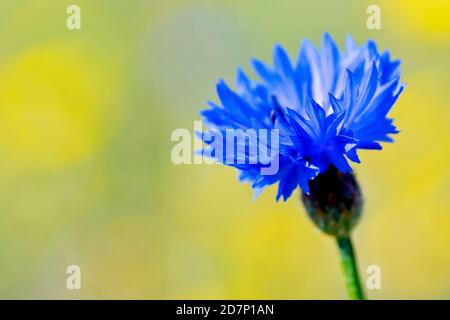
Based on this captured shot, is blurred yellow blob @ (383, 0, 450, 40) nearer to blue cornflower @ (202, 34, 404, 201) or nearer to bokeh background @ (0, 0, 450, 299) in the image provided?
bokeh background @ (0, 0, 450, 299)

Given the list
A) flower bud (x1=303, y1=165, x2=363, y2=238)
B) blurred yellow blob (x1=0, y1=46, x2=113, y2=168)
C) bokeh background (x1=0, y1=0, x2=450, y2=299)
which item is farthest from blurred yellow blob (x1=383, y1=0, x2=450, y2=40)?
flower bud (x1=303, y1=165, x2=363, y2=238)

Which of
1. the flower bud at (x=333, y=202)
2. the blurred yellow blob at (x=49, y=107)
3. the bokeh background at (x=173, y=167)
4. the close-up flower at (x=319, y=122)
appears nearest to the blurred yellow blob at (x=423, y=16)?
the bokeh background at (x=173, y=167)

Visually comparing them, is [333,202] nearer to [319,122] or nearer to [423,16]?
[319,122]

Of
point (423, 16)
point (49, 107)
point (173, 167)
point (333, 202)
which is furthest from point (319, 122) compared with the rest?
point (49, 107)
